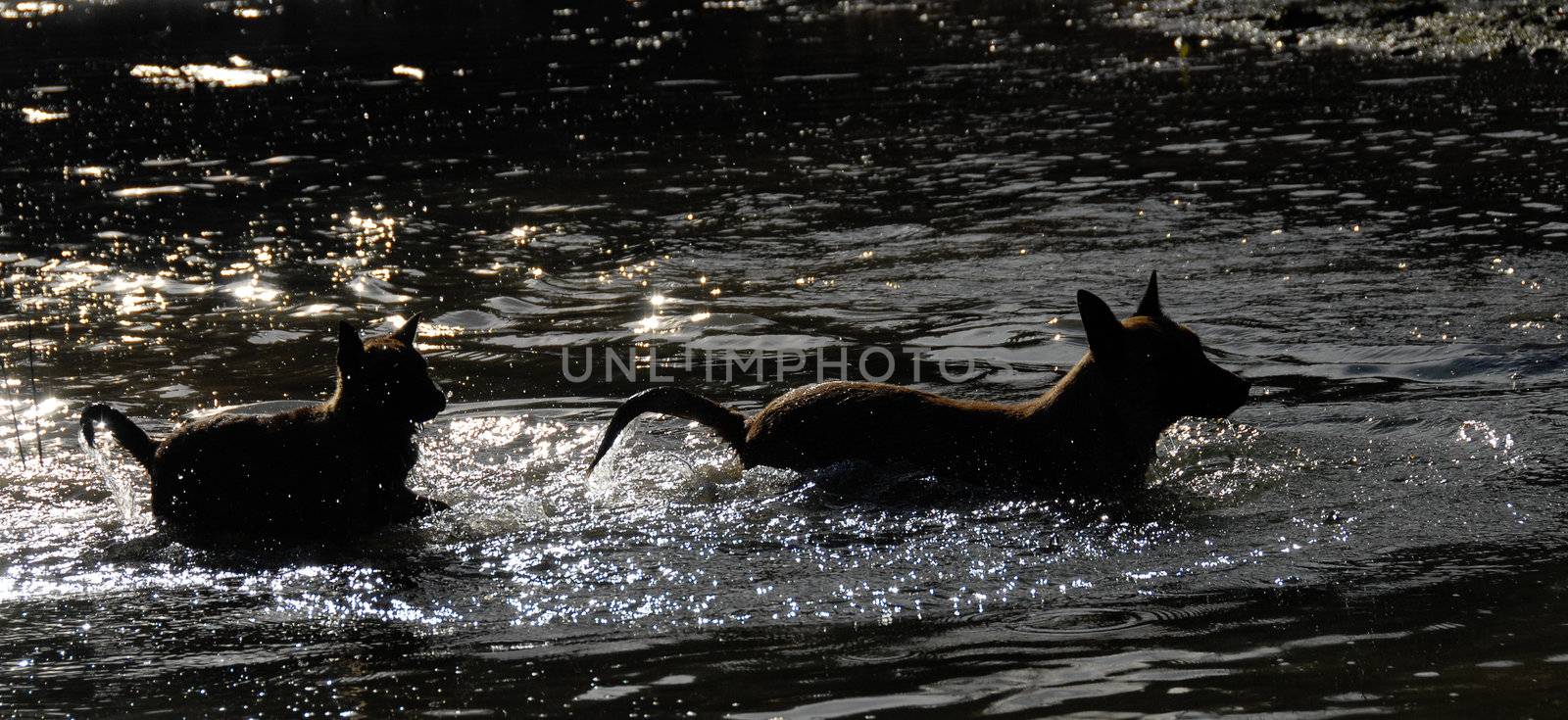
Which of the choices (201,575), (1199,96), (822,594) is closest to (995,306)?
(822,594)

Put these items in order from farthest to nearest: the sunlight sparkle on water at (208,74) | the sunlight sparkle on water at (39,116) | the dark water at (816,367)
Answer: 1. the sunlight sparkle on water at (208,74)
2. the sunlight sparkle on water at (39,116)
3. the dark water at (816,367)

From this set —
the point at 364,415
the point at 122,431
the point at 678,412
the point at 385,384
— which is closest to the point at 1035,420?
the point at 678,412

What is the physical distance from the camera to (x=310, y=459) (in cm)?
782

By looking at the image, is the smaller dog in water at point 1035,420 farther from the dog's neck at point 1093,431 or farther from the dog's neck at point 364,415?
the dog's neck at point 364,415

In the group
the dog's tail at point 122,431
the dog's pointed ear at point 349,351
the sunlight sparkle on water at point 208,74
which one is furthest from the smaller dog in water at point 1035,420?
the sunlight sparkle on water at point 208,74

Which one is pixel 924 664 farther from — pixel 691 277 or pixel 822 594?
pixel 691 277

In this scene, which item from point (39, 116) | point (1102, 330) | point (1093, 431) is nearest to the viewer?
point (1102, 330)

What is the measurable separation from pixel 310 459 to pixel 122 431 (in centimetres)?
99

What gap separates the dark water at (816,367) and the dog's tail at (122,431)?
Answer: 362mm

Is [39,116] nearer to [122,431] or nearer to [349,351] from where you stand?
[122,431]

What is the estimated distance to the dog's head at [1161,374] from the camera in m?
7.83

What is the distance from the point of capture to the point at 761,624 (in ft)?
20.7

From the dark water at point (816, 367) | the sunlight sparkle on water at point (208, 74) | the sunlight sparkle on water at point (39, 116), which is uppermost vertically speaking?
the sunlight sparkle on water at point (208, 74)

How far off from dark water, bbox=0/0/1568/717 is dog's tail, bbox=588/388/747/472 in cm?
30
